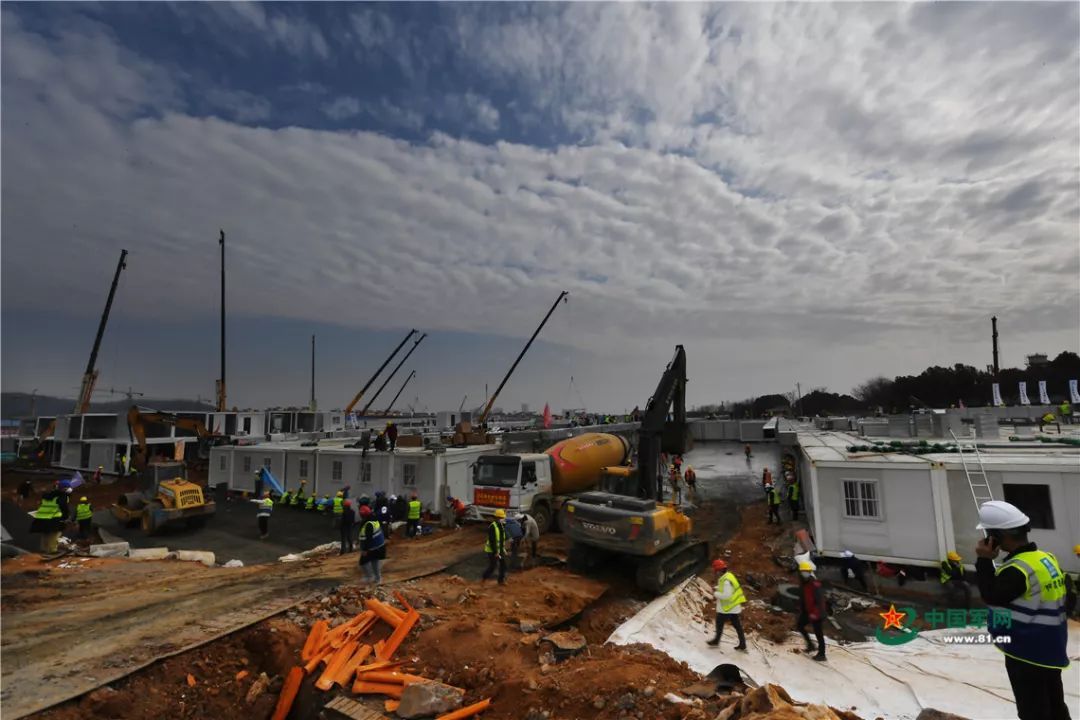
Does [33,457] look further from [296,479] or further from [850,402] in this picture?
[850,402]

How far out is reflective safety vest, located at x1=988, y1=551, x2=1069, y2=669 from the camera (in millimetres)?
4031

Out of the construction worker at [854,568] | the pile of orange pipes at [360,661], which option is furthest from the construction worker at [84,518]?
the construction worker at [854,568]

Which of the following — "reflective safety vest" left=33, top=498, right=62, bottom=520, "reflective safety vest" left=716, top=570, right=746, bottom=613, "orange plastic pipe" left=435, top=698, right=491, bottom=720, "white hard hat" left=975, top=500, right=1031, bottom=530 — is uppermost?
"white hard hat" left=975, top=500, right=1031, bottom=530

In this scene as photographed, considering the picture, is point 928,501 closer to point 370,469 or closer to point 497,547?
point 497,547

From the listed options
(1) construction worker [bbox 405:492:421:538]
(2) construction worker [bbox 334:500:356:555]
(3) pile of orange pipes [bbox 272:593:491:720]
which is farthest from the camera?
(1) construction worker [bbox 405:492:421:538]

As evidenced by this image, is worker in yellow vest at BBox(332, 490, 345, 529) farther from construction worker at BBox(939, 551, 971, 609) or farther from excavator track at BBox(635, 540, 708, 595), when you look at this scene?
construction worker at BBox(939, 551, 971, 609)

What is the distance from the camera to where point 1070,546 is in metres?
12.2

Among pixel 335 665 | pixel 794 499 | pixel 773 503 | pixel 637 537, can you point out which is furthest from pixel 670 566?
pixel 794 499

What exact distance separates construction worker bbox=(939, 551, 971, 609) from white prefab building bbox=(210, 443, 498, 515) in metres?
16.4

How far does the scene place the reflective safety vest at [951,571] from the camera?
41.7 feet

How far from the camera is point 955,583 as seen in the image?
1277 cm

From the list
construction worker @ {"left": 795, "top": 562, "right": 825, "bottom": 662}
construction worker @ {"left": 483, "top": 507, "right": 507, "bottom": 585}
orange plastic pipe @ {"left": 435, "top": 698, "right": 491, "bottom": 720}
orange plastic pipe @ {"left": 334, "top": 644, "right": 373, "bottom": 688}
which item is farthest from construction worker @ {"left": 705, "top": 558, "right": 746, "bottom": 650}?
orange plastic pipe @ {"left": 334, "top": 644, "right": 373, "bottom": 688}

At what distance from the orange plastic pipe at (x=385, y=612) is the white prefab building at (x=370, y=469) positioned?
39.8 feet

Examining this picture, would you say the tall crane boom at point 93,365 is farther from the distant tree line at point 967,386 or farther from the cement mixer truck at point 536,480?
the distant tree line at point 967,386
